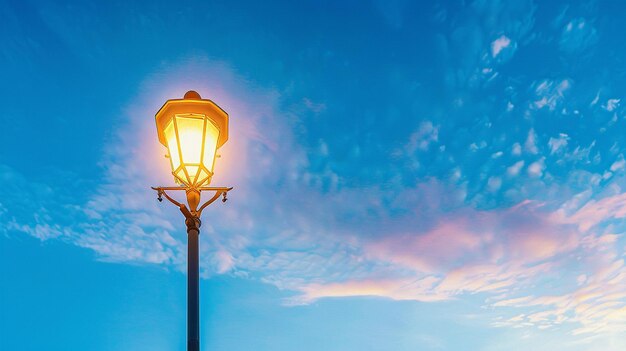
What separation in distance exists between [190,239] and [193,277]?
1.65ft

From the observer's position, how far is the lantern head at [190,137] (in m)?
5.20

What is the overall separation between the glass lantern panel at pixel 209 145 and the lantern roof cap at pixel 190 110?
0.09 m

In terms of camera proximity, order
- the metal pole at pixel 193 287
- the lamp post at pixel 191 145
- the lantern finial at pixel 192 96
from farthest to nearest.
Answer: the lantern finial at pixel 192 96, the lamp post at pixel 191 145, the metal pole at pixel 193 287

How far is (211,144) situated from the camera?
17.6ft

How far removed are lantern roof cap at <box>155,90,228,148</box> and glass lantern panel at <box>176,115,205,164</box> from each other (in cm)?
8

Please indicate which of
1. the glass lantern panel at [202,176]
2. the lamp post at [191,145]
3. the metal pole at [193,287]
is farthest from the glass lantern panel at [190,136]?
the metal pole at [193,287]

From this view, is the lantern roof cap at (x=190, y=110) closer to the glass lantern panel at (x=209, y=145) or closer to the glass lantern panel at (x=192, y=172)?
the glass lantern panel at (x=209, y=145)

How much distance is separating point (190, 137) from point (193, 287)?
165cm

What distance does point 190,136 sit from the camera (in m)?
5.27

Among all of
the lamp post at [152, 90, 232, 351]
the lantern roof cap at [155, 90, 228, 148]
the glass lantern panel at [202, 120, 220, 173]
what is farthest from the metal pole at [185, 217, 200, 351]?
the lantern roof cap at [155, 90, 228, 148]

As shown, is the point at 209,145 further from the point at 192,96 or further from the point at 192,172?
the point at 192,96

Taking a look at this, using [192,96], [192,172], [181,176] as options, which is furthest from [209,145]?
[192,96]

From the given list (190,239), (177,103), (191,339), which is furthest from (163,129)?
(191,339)

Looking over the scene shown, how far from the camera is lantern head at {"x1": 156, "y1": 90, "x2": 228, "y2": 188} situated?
5.20m
